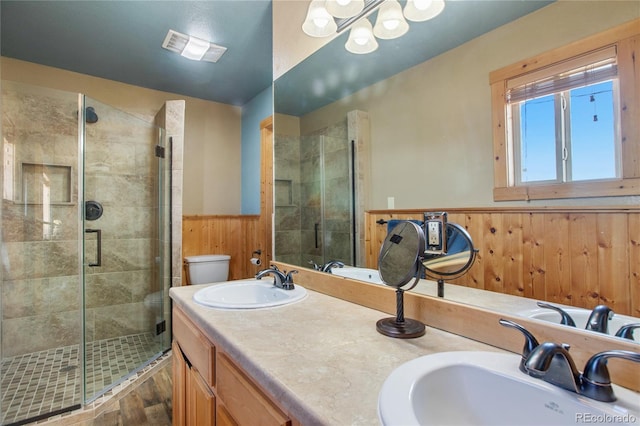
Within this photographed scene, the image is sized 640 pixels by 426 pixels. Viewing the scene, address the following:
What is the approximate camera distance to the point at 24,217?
237 cm

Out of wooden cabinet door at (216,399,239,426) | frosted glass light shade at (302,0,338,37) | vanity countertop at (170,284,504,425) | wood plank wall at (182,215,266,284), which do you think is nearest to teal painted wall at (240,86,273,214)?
wood plank wall at (182,215,266,284)

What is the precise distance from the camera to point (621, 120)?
666mm

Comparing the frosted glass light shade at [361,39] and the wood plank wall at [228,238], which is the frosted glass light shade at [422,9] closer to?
the frosted glass light shade at [361,39]

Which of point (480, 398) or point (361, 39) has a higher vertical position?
point (361, 39)

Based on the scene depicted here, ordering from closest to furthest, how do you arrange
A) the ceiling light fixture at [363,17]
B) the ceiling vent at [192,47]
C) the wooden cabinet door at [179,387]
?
the ceiling light fixture at [363,17]
the wooden cabinet door at [179,387]
the ceiling vent at [192,47]

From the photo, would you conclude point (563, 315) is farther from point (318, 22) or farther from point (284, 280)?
point (318, 22)

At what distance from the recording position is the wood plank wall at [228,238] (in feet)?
10.4

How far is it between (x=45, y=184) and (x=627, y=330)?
3.36 metres

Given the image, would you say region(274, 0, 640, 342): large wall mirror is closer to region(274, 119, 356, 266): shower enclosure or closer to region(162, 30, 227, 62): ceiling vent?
region(274, 119, 356, 266): shower enclosure

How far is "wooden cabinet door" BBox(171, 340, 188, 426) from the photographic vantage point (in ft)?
4.26

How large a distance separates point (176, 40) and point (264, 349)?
7.78 feet

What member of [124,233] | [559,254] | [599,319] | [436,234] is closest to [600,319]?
[599,319]

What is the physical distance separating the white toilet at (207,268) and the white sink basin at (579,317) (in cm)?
269

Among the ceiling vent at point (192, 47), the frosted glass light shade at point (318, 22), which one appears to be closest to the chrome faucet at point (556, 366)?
the frosted glass light shade at point (318, 22)
